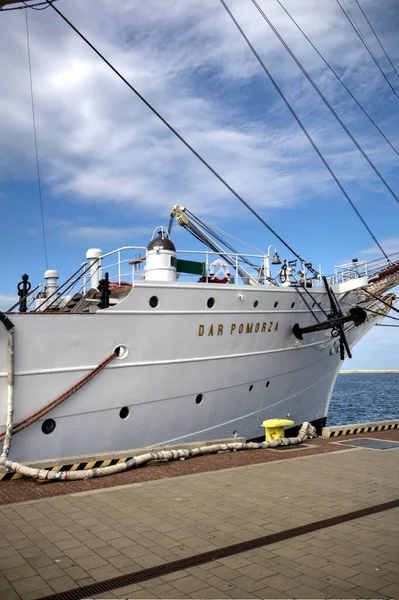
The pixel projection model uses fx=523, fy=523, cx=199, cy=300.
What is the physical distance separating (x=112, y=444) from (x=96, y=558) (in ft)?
16.9

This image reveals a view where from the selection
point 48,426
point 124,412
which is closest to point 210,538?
point 48,426

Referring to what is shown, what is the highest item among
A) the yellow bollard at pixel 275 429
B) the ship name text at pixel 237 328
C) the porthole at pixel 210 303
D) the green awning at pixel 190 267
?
the green awning at pixel 190 267

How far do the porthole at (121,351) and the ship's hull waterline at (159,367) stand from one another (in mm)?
18

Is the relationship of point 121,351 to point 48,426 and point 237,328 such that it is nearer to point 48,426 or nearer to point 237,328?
point 48,426

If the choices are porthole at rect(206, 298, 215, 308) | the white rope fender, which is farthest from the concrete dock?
porthole at rect(206, 298, 215, 308)

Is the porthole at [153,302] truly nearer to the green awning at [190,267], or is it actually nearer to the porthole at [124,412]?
the green awning at [190,267]

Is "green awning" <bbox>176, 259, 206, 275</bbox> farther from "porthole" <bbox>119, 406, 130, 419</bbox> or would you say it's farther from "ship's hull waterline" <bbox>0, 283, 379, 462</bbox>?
"porthole" <bbox>119, 406, 130, 419</bbox>

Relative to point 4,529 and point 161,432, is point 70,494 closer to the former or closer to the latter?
point 4,529

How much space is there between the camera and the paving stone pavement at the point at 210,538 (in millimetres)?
3998

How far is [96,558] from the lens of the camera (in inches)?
176

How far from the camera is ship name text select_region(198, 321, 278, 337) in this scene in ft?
35.0

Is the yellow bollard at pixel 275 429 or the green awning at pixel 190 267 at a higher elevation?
the green awning at pixel 190 267

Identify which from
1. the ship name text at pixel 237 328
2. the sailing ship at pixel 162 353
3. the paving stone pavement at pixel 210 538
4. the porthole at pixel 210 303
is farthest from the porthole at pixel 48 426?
the porthole at pixel 210 303

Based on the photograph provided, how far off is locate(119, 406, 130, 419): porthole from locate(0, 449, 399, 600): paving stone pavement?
2.56m
